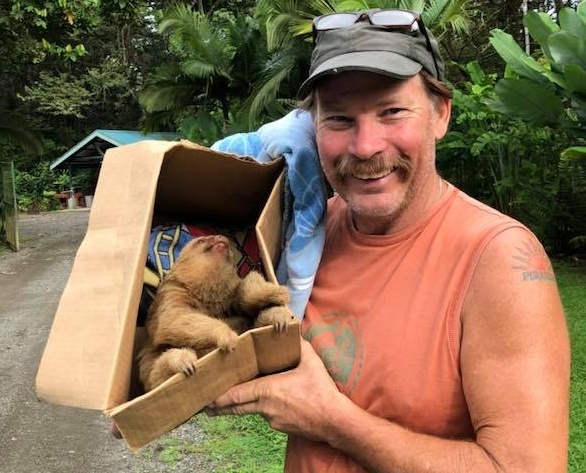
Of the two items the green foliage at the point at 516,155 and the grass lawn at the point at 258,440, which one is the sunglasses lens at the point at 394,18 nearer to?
the grass lawn at the point at 258,440

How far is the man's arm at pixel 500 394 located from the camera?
143 cm

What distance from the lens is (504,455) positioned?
1434 millimetres

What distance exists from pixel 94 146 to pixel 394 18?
2844cm

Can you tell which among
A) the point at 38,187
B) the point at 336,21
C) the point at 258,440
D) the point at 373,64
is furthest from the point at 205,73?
the point at 38,187

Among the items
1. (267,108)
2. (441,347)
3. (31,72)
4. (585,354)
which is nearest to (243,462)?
(585,354)

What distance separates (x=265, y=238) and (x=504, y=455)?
0.77 meters

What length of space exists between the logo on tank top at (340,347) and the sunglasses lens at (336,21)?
76cm

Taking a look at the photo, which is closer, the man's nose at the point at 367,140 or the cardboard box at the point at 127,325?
the cardboard box at the point at 127,325

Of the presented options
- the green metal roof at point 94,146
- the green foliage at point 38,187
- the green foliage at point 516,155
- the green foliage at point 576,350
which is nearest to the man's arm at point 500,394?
the green foliage at point 576,350

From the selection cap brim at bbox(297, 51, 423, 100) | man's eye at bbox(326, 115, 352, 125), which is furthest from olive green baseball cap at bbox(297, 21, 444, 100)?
man's eye at bbox(326, 115, 352, 125)

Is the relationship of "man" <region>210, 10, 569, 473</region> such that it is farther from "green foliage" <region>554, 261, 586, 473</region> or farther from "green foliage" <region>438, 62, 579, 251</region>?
"green foliage" <region>438, 62, 579, 251</region>

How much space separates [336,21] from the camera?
1.77 metres

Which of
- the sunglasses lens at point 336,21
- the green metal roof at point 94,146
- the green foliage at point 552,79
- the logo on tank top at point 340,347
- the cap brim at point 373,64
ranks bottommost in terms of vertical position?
the green metal roof at point 94,146

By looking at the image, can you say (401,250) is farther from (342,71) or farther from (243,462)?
(243,462)
